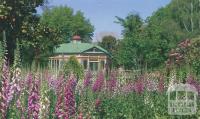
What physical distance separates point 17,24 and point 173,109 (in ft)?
51.2

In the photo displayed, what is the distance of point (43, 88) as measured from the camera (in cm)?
666

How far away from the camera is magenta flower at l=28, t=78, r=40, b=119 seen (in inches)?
260

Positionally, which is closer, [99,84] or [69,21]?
[99,84]

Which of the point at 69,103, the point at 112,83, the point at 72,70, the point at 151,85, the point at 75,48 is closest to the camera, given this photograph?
the point at 69,103

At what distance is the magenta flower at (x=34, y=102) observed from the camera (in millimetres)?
6605

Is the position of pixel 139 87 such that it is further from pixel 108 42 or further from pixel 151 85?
pixel 108 42

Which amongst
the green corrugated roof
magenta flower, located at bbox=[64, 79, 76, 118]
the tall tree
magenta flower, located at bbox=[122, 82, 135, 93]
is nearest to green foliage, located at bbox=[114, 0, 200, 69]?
the tall tree

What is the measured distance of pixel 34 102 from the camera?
6688 millimetres

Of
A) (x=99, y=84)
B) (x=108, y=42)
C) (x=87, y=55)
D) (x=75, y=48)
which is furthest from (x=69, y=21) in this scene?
(x=99, y=84)

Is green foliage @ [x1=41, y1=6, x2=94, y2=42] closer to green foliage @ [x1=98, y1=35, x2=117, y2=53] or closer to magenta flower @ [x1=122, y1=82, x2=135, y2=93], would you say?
green foliage @ [x1=98, y1=35, x2=117, y2=53]

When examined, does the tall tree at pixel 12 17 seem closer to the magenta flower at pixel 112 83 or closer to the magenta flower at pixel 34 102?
the magenta flower at pixel 112 83

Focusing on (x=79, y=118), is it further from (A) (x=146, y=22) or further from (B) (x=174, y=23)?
(B) (x=174, y=23)

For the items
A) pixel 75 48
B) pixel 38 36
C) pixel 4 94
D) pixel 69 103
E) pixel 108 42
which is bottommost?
pixel 69 103

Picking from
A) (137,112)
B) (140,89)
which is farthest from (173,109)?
(140,89)
